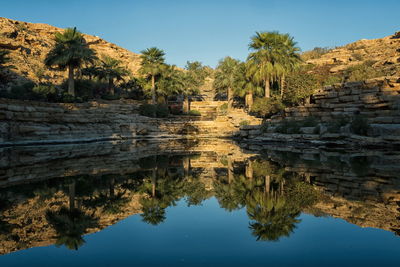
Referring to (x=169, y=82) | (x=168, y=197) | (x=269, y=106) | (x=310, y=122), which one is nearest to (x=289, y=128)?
(x=310, y=122)

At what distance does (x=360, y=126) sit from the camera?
67.3 ft

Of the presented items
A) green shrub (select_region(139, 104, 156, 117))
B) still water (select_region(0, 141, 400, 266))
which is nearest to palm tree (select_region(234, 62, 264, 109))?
green shrub (select_region(139, 104, 156, 117))

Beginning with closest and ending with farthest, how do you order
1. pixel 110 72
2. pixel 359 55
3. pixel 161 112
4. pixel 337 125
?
pixel 337 125
pixel 161 112
pixel 110 72
pixel 359 55

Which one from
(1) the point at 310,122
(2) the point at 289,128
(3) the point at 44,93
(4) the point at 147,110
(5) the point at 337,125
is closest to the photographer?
(5) the point at 337,125

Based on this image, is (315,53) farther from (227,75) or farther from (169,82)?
(169,82)

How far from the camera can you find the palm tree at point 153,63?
46.8m

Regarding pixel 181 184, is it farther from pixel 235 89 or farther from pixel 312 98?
pixel 235 89

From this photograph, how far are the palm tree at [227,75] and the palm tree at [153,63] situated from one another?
36.3ft

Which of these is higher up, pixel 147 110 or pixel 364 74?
pixel 364 74

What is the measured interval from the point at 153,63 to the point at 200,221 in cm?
4487

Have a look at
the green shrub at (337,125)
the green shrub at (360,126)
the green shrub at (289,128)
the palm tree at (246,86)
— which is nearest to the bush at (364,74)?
the palm tree at (246,86)

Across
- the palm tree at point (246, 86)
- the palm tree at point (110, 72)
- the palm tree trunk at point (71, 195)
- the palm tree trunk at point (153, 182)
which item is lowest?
the palm tree trunk at point (153, 182)

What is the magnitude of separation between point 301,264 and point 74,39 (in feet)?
126

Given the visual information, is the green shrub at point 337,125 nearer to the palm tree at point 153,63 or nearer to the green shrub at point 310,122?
the green shrub at point 310,122
